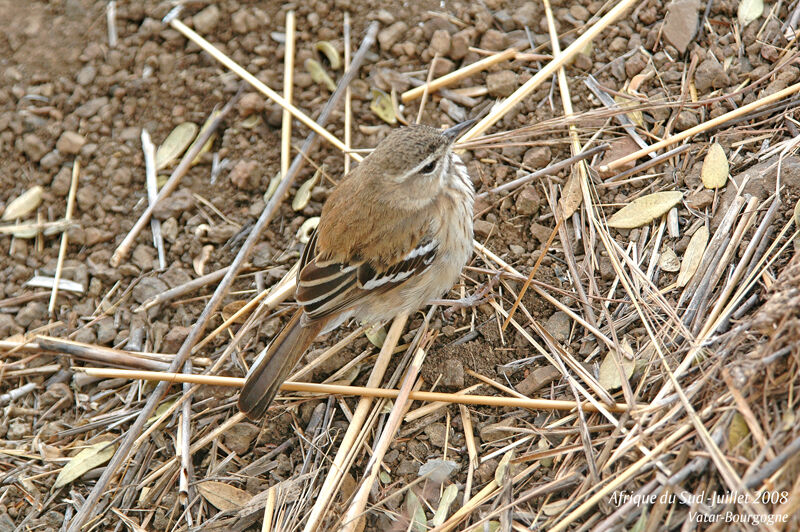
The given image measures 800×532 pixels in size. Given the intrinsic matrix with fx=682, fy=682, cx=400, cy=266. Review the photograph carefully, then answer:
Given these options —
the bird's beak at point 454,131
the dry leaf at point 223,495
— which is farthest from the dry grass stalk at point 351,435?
the bird's beak at point 454,131

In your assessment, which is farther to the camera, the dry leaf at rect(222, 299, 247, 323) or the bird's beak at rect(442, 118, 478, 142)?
the dry leaf at rect(222, 299, 247, 323)

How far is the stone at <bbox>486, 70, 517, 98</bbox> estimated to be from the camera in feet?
16.0

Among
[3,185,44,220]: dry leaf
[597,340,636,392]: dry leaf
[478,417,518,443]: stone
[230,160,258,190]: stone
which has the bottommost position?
[478,417,518,443]: stone

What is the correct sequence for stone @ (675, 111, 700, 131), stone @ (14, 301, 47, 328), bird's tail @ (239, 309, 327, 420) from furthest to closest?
1. stone @ (14, 301, 47, 328)
2. stone @ (675, 111, 700, 131)
3. bird's tail @ (239, 309, 327, 420)

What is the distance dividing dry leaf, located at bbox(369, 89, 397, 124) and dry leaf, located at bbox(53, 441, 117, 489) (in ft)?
9.38

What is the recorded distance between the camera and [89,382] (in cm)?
427

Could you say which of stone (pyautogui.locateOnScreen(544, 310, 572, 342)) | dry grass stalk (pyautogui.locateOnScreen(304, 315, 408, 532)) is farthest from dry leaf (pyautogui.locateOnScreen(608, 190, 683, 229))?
dry grass stalk (pyautogui.locateOnScreen(304, 315, 408, 532))

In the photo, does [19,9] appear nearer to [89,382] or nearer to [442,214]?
[89,382]

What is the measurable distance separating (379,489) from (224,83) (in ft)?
10.6

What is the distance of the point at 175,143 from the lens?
505cm

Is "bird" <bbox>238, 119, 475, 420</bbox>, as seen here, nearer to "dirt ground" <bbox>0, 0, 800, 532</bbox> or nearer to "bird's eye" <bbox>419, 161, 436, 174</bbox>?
"bird's eye" <bbox>419, 161, 436, 174</bbox>

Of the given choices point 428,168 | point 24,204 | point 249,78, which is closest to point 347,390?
point 428,168

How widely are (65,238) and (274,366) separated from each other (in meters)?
2.04

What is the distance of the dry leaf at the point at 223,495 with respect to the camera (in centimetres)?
376
